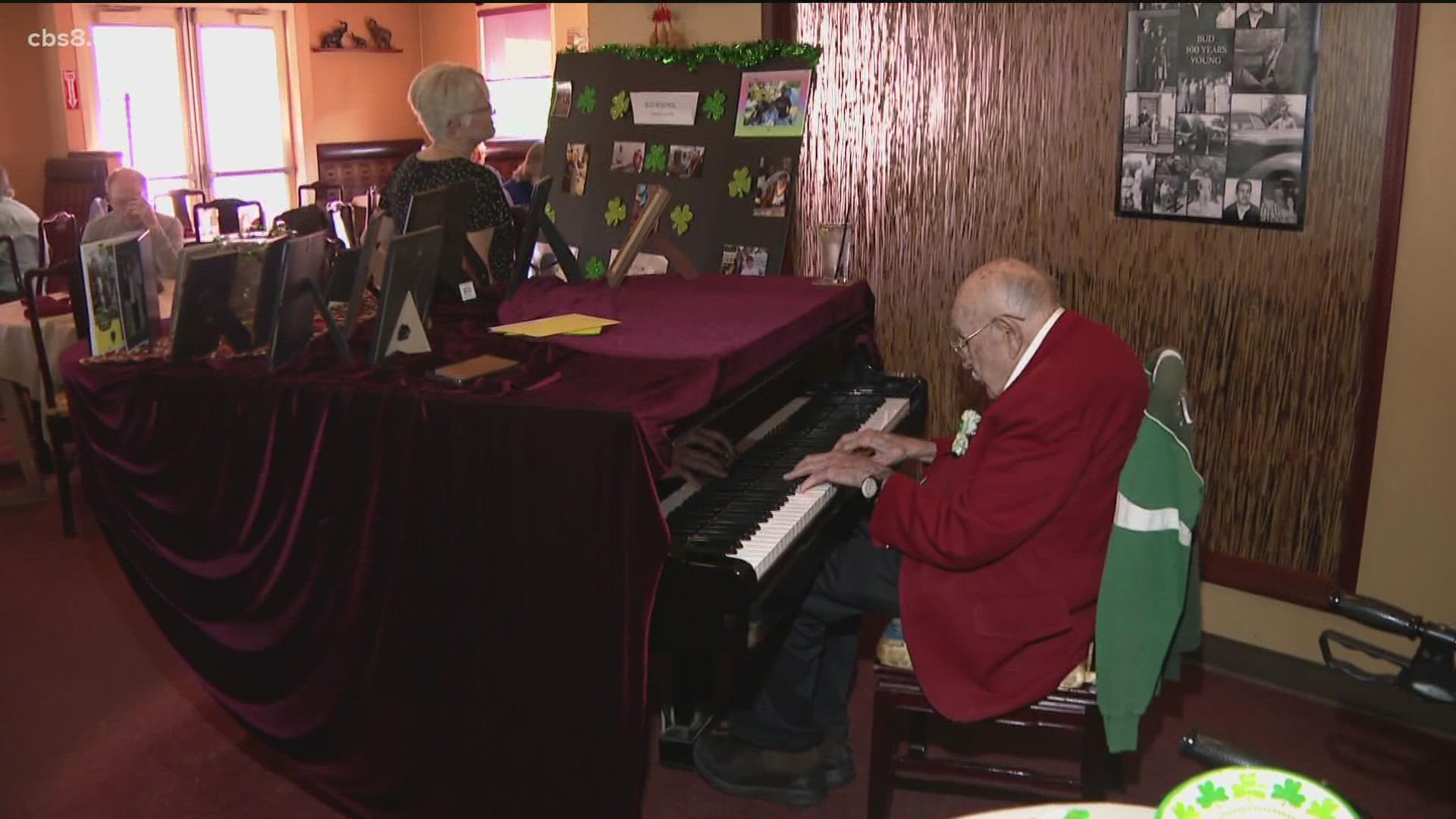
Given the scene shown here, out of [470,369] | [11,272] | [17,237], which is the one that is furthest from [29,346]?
[470,369]

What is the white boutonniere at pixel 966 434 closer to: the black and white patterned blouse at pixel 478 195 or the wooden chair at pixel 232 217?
the black and white patterned blouse at pixel 478 195

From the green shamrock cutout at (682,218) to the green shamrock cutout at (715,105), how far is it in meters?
0.28

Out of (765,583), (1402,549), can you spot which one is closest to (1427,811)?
(1402,549)

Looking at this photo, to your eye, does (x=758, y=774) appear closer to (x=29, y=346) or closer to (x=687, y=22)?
(x=687, y=22)

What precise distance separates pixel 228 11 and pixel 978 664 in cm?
850

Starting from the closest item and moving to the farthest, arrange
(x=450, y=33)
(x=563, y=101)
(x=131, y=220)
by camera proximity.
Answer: (x=563, y=101) → (x=131, y=220) → (x=450, y=33)

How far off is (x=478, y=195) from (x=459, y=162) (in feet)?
0.44

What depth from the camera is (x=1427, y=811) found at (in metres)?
2.69

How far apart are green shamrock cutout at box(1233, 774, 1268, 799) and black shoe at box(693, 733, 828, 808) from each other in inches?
75.5

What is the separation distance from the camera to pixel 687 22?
417 centimetres

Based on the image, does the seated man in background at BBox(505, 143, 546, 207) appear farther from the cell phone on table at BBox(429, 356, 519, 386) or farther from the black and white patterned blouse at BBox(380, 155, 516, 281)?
the cell phone on table at BBox(429, 356, 519, 386)

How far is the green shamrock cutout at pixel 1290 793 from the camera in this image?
830 mm

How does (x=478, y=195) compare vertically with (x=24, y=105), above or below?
below

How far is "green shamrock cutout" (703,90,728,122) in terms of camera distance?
373 centimetres
